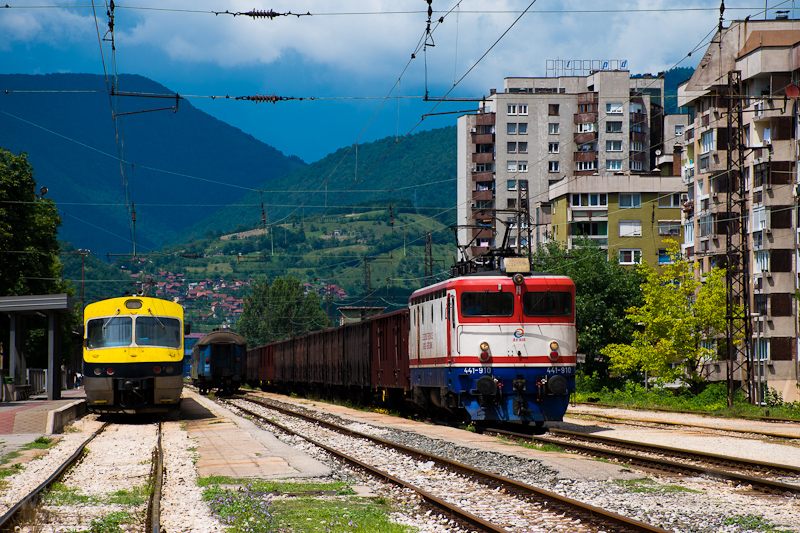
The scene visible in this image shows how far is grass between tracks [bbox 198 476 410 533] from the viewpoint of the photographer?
8680 mm

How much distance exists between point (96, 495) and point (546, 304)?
438 inches

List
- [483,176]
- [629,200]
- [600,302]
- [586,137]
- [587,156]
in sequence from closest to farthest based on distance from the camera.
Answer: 1. [600,302]
2. [629,200]
3. [586,137]
4. [587,156]
5. [483,176]

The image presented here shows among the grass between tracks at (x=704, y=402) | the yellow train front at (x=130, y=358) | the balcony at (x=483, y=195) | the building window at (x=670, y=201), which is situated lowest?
the grass between tracks at (x=704, y=402)

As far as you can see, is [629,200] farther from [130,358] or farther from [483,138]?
[130,358]

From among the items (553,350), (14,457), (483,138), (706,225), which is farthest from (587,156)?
(14,457)

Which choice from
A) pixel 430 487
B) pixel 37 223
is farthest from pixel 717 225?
pixel 430 487

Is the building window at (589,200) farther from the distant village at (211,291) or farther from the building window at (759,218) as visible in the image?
the distant village at (211,291)

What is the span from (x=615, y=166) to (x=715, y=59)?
144ft

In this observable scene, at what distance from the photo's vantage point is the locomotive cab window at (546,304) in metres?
19.2

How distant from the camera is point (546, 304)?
19.3m

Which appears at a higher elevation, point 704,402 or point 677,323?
point 677,323

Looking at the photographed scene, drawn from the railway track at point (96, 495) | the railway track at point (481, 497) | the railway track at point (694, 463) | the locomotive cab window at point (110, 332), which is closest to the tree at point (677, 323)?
the railway track at point (694, 463)

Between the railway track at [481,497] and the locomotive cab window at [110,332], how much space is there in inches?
353

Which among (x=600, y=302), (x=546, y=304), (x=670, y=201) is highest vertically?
(x=670, y=201)
